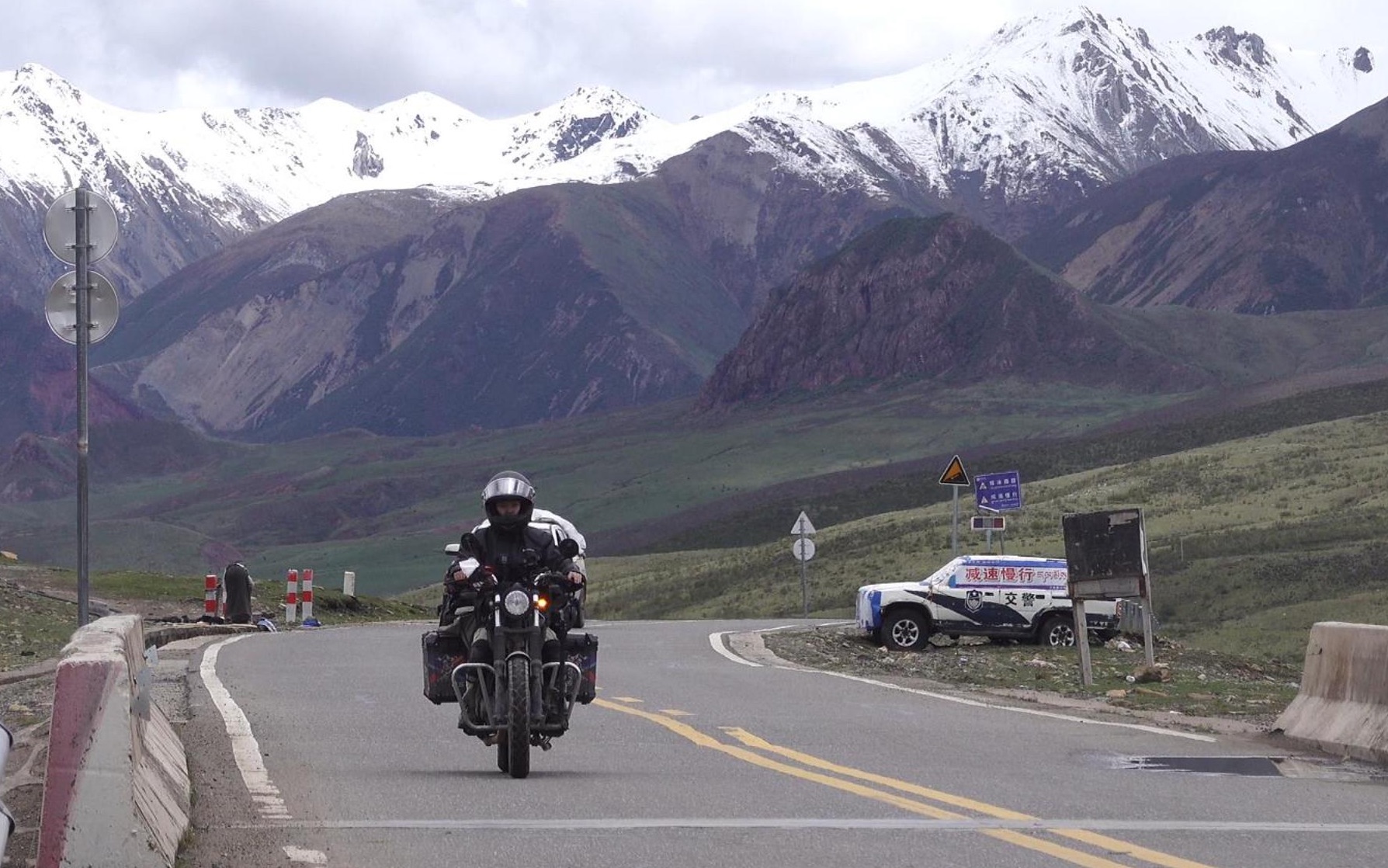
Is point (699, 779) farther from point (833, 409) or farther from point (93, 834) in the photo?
point (833, 409)

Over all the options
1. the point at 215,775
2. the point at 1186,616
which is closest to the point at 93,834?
the point at 215,775

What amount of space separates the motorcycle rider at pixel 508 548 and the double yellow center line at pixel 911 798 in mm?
1698

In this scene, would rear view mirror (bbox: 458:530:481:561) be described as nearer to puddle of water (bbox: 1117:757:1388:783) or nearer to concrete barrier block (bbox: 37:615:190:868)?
concrete barrier block (bbox: 37:615:190:868)

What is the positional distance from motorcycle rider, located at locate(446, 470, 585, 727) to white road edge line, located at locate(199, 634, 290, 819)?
54.3 inches

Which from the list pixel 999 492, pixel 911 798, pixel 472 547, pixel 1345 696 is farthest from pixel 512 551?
pixel 999 492

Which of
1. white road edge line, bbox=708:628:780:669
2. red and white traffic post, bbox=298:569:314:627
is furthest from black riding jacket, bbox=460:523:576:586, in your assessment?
red and white traffic post, bbox=298:569:314:627

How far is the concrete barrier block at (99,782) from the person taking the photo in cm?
782

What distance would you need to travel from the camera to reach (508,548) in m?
12.4

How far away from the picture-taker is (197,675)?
19.9 meters

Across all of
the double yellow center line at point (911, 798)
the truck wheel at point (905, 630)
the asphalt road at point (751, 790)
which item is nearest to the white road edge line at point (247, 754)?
the asphalt road at point (751, 790)

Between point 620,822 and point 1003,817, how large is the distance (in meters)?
1.91

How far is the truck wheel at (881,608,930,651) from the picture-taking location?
29.8 m

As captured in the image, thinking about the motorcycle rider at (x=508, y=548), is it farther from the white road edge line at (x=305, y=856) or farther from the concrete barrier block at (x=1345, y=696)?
the concrete barrier block at (x=1345, y=696)

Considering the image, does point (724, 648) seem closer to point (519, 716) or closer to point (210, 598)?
point (210, 598)
